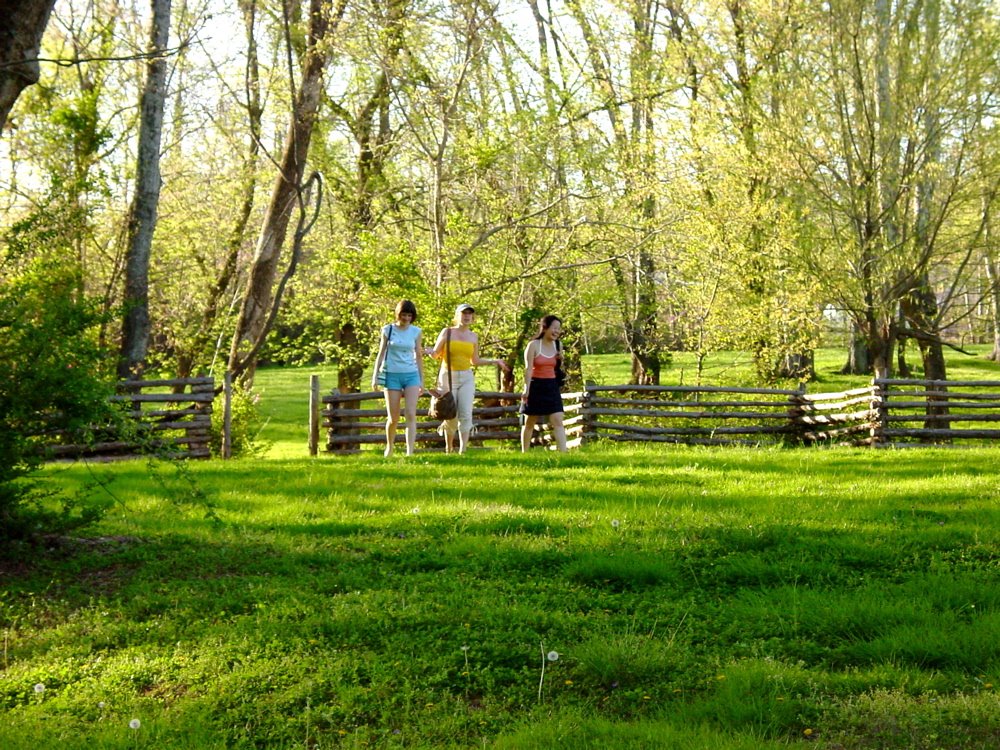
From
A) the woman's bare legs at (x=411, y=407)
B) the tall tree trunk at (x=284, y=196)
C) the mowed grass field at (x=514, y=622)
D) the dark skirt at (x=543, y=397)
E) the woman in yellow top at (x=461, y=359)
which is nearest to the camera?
the mowed grass field at (x=514, y=622)

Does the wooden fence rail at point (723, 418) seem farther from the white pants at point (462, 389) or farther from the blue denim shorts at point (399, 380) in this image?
the blue denim shorts at point (399, 380)

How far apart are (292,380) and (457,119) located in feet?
95.3

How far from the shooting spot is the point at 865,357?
1393 inches

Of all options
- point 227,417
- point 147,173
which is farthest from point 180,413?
point 147,173

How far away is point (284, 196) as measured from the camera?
1773 centimetres

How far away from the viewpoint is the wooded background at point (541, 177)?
14984 millimetres

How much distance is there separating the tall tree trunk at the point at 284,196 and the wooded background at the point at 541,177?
0.17ft

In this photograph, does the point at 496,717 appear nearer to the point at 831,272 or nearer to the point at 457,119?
the point at 831,272

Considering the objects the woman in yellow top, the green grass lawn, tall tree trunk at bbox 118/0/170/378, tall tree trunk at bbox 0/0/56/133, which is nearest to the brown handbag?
the woman in yellow top

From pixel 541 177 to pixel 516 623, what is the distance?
583 inches

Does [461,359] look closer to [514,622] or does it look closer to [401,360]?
[401,360]

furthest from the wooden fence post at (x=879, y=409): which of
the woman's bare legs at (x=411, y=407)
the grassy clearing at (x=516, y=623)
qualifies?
the woman's bare legs at (x=411, y=407)

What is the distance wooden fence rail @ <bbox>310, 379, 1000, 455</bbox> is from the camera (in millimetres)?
15438

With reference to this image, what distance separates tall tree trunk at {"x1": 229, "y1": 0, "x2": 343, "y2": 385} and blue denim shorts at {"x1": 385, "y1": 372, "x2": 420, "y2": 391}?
649 cm
